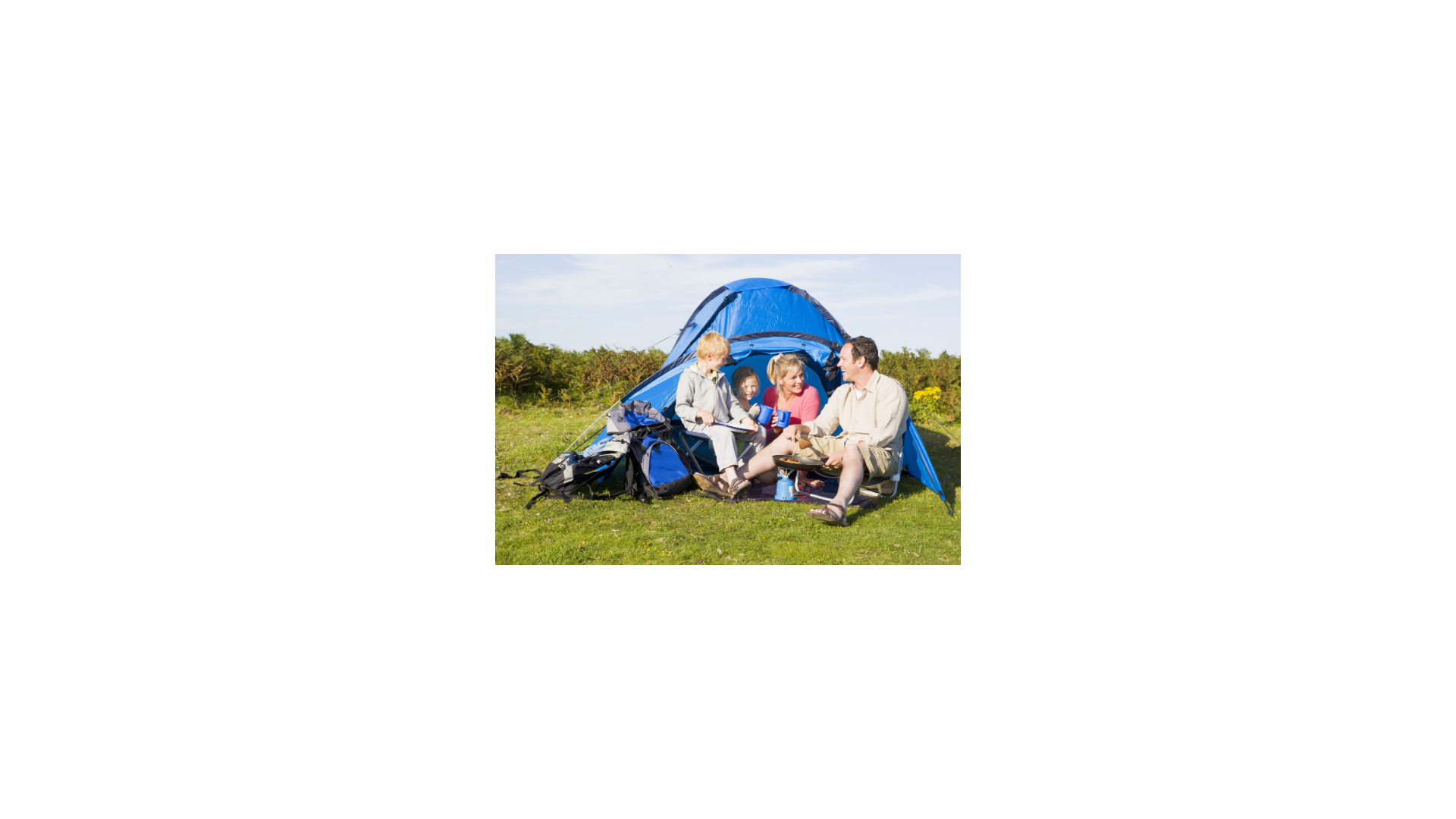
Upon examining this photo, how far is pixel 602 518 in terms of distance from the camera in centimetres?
462

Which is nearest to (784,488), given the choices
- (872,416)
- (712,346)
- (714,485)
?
(714,485)

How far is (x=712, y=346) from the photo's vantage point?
17.4ft

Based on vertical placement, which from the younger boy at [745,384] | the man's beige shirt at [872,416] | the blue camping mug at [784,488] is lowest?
the blue camping mug at [784,488]

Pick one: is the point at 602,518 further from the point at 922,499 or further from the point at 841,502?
the point at 922,499

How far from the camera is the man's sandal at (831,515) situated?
4.55m

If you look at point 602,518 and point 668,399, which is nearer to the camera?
point 602,518

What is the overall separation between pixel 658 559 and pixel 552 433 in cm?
256

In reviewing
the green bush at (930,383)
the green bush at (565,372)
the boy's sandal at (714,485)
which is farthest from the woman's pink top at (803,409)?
the green bush at (930,383)

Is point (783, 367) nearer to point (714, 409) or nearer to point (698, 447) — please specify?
point (714, 409)

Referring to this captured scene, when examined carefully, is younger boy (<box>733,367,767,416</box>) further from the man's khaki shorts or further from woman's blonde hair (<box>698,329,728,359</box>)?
the man's khaki shorts

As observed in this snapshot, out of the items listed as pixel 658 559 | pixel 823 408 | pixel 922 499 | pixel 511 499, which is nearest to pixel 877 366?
pixel 823 408

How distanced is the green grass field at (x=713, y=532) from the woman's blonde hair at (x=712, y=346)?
1014 millimetres

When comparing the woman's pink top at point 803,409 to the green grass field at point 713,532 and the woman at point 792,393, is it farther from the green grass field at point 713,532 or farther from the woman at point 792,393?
the green grass field at point 713,532

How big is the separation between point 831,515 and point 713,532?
2.40 feet
